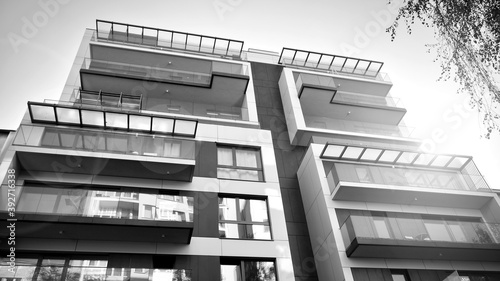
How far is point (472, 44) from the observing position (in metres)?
10.3

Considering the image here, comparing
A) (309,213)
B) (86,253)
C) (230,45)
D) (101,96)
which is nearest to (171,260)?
(86,253)

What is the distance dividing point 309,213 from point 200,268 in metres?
6.47

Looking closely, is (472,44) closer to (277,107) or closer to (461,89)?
(461,89)

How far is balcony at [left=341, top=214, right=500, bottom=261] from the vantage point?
14.5m

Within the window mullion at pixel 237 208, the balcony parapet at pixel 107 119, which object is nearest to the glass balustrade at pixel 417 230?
the window mullion at pixel 237 208

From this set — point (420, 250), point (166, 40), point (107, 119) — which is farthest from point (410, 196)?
point (166, 40)

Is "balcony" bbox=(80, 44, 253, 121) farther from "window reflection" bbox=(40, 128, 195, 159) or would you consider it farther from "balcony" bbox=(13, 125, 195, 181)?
"balcony" bbox=(13, 125, 195, 181)

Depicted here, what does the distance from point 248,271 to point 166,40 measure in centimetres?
1769

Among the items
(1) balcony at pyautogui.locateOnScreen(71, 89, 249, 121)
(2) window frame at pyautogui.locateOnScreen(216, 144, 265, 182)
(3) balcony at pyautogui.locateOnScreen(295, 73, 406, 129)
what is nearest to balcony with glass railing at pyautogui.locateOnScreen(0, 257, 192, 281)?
(2) window frame at pyautogui.locateOnScreen(216, 144, 265, 182)

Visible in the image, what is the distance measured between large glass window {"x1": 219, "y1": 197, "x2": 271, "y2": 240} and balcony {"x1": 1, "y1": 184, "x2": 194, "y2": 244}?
1767mm

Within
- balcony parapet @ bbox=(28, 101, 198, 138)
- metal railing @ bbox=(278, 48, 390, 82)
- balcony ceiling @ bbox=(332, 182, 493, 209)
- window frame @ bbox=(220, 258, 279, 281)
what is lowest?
window frame @ bbox=(220, 258, 279, 281)

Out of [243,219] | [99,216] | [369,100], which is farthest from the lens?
[369,100]

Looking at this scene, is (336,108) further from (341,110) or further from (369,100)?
(369,100)

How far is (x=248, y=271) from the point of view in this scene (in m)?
13.7
